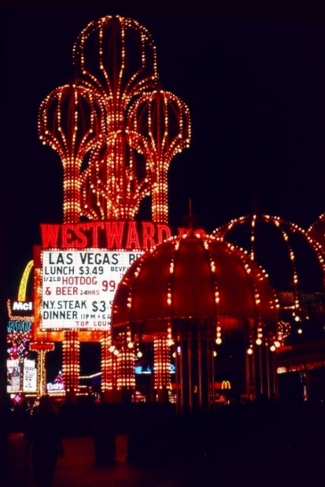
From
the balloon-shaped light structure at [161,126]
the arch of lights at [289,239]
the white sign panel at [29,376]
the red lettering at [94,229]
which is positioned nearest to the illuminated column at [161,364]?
the red lettering at [94,229]

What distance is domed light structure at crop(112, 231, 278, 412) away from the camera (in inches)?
608

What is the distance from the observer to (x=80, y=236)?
26750 millimetres

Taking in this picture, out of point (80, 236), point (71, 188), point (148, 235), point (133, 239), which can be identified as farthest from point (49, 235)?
point (148, 235)

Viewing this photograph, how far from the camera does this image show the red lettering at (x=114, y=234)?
2670 cm

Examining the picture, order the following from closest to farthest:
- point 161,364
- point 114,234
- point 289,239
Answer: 1. point 289,239
2. point 114,234
3. point 161,364

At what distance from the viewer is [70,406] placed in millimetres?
26641

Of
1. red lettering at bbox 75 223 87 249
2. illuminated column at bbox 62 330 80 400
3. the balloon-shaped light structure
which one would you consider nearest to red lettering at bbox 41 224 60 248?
red lettering at bbox 75 223 87 249

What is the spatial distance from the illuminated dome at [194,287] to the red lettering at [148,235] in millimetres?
10210

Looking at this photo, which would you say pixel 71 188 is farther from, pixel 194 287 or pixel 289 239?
pixel 194 287

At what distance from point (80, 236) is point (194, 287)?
39.1 feet

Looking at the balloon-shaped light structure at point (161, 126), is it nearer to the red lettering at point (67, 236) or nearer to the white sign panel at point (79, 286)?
the white sign panel at point (79, 286)

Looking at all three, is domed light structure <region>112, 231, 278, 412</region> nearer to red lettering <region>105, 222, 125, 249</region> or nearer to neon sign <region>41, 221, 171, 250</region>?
red lettering <region>105, 222, 125, 249</region>

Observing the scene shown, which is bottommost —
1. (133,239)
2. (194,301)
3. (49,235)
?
(194,301)

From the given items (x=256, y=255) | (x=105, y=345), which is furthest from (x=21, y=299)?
(x=256, y=255)
